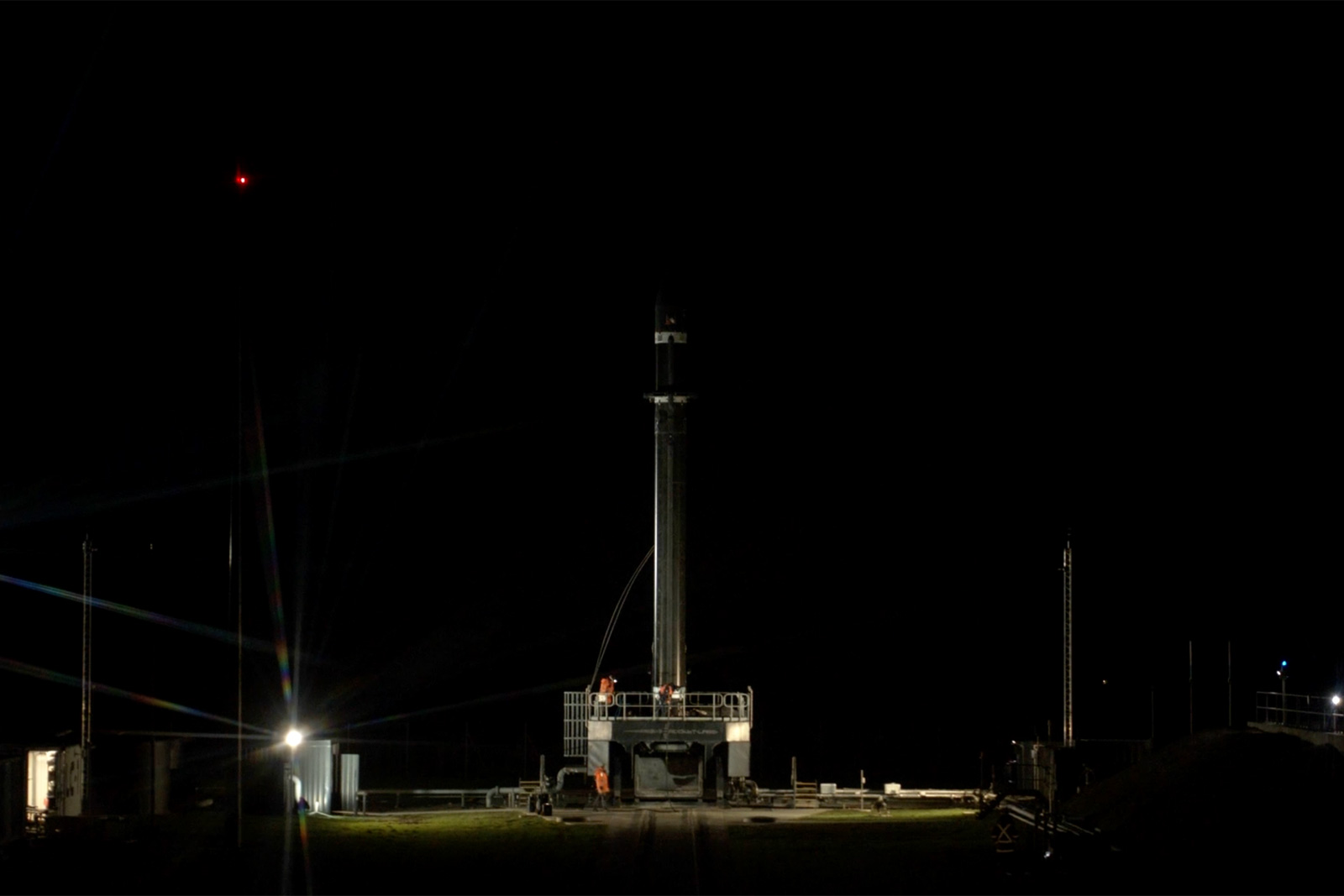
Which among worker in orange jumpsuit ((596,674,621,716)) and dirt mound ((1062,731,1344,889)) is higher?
worker in orange jumpsuit ((596,674,621,716))

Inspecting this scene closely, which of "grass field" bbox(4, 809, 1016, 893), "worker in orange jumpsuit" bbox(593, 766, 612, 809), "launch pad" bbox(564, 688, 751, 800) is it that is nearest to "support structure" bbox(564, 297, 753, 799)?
"launch pad" bbox(564, 688, 751, 800)

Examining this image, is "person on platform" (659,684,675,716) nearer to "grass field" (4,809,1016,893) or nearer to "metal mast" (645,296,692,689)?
"metal mast" (645,296,692,689)

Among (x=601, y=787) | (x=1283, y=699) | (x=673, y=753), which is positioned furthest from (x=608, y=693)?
(x=1283, y=699)

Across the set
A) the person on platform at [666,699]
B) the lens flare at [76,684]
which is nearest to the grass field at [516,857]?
the person on platform at [666,699]

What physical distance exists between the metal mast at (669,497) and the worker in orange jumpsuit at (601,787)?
338 centimetres

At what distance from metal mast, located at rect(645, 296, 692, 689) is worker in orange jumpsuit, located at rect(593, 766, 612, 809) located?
3382 millimetres

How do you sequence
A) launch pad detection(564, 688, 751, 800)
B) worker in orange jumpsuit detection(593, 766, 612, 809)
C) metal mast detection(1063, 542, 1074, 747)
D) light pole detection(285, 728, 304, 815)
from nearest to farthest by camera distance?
1. light pole detection(285, 728, 304, 815)
2. metal mast detection(1063, 542, 1074, 747)
3. worker in orange jumpsuit detection(593, 766, 612, 809)
4. launch pad detection(564, 688, 751, 800)

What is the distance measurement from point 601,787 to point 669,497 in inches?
286

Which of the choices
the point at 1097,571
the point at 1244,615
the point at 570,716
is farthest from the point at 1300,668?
the point at 570,716

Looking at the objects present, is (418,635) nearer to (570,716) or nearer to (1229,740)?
(570,716)

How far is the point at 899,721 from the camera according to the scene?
59.0 m

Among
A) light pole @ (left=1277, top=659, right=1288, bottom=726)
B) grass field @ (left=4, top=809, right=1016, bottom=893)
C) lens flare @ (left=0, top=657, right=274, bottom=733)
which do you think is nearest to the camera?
grass field @ (left=4, top=809, right=1016, bottom=893)

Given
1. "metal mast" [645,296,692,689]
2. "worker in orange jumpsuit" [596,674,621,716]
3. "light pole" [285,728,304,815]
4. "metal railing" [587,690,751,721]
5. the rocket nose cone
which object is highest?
the rocket nose cone

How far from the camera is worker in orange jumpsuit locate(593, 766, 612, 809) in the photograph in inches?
1409
